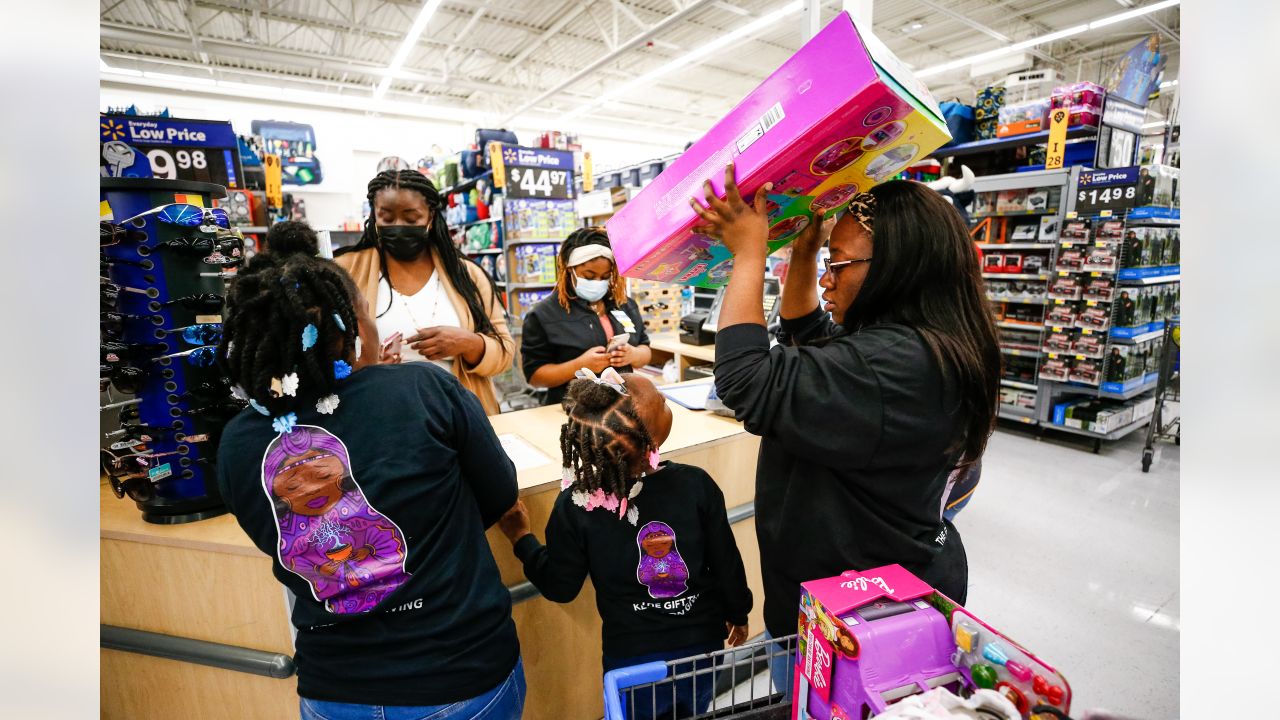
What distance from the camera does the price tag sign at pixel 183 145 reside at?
252cm

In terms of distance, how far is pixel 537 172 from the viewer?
590cm

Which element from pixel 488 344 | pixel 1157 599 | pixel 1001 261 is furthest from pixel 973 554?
pixel 1001 261

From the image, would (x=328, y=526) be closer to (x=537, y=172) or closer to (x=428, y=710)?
(x=428, y=710)

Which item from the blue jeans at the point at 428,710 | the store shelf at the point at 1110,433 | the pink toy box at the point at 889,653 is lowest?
the store shelf at the point at 1110,433

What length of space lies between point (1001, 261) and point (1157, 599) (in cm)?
370

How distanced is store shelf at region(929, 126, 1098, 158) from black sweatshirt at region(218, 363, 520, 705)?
18.4 feet

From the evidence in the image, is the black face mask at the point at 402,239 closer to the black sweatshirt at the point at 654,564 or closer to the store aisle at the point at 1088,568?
the black sweatshirt at the point at 654,564

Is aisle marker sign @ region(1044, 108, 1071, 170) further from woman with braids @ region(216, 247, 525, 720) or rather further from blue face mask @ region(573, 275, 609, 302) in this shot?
woman with braids @ region(216, 247, 525, 720)

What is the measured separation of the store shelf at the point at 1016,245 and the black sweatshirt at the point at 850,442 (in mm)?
5345

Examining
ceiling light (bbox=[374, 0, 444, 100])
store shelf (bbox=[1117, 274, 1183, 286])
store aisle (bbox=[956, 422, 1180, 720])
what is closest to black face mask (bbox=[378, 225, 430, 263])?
store aisle (bbox=[956, 422, 1180, 720])

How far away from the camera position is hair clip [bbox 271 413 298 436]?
1112mm

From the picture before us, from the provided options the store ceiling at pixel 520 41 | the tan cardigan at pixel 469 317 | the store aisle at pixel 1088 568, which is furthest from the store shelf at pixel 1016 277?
the tan cardigan at pixel 469 317

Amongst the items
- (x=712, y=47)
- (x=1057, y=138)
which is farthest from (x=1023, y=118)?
(x=712, y=47)
